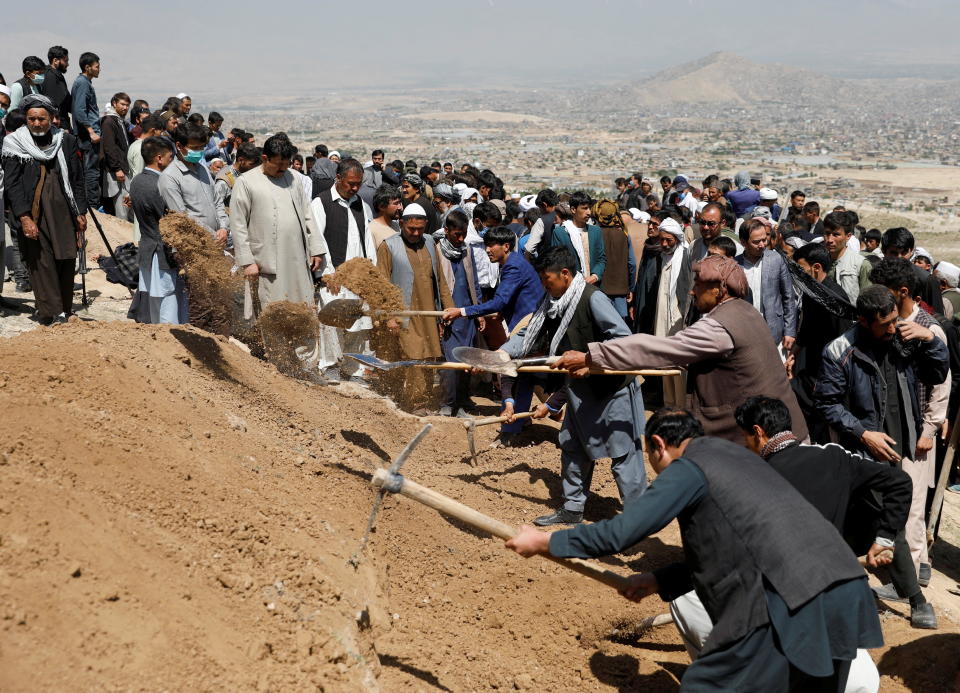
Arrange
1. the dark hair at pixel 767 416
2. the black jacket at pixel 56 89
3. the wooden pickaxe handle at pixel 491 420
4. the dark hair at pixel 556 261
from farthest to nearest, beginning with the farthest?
the black jacket at pixel 56 89, the wooden pickaxe handle at pixel 491 420, the dark hair at pixel 556 261, the dark hair at pixel 767 416

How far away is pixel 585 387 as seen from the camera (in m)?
5.11

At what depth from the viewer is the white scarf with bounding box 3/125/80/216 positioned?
6.85 meters

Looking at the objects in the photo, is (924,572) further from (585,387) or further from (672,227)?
(672,227)

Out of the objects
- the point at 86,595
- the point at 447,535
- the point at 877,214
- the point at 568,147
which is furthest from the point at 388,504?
the point at 568,147

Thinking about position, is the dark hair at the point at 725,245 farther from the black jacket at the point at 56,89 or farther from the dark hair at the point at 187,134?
the black jacket at the point at 56,89

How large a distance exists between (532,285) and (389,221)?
1.28 metres

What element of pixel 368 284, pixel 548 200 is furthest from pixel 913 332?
pixel 548 200

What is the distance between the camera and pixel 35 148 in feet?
22.6

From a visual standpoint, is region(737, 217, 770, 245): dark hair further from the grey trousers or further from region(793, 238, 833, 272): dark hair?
the grey trousers

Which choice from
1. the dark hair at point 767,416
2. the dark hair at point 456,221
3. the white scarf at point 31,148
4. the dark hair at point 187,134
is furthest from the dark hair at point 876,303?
the white scarf at point 31,148

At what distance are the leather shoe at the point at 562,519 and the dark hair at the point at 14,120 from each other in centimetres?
545

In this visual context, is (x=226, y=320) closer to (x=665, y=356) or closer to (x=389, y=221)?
(x=389, y=221)

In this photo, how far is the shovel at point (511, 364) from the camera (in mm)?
4781

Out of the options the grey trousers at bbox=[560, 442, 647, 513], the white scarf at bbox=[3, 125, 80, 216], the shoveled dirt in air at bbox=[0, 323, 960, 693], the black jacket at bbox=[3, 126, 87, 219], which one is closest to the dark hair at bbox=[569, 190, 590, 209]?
the shoveled dirt in air at bbox=[0, 323, 960, 693]
